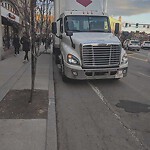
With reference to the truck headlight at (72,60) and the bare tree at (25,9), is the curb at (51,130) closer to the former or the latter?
the bare tree at (25,9)

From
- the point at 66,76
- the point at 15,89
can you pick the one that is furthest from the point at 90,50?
the point at 15,89

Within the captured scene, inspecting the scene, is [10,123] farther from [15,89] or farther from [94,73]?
[94,73]

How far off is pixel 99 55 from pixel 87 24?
235 cm

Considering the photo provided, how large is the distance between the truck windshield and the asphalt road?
2.40m

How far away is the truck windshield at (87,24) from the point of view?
10977mm

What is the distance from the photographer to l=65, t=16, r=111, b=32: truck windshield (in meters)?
11.0

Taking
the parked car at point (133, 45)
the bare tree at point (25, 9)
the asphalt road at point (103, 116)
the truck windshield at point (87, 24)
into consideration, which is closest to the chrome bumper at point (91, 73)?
the asphalt road at point (103, 116)

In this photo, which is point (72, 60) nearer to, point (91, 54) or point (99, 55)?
point (91, 54)

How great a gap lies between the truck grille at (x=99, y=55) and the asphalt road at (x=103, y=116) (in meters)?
0.84

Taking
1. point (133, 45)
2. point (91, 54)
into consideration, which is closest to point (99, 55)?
point (91, 54)

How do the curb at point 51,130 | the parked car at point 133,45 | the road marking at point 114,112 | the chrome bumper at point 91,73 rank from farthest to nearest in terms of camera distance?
the parked car at point 133,45, the chrome bumper at point 91,73, the road marking at point 114,112, the curb at point 51,130

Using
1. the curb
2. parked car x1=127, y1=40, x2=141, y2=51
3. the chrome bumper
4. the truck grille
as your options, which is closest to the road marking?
the chrome bumper

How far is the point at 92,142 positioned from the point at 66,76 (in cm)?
509

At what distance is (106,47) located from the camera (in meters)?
9.34
